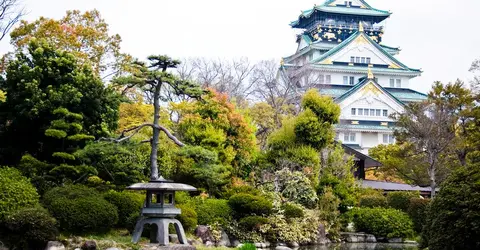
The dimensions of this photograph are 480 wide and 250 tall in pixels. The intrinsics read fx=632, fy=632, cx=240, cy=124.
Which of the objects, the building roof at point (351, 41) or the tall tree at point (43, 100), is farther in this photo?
the building roof at point (351, 41)

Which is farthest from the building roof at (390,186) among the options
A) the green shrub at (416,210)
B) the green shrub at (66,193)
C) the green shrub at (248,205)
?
the green shrub at (66,193)

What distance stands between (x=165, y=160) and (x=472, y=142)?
34.4 feet

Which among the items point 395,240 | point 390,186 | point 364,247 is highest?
point 390,186

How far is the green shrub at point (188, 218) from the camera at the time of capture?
16.2 m

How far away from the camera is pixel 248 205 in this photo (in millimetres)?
18641

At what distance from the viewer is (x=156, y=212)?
14.2 metres

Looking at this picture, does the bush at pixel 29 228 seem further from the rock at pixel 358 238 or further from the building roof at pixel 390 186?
the building roof at pixel 390 186

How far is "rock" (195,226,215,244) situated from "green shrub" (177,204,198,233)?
215 mm

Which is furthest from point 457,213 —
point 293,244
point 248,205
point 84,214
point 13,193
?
point 293,244

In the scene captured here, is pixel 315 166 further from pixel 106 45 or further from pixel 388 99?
pixel 388 99

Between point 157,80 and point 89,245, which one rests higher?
point 157,80

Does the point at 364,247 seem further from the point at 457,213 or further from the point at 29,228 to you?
the point at 29,228

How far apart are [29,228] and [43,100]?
4561 mm

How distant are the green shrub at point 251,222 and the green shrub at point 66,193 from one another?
5.13 meters
